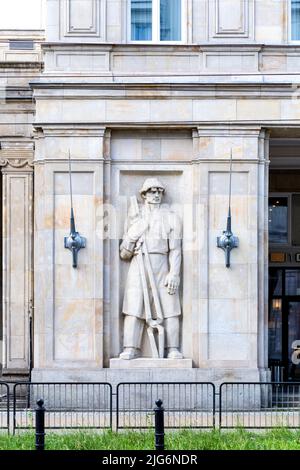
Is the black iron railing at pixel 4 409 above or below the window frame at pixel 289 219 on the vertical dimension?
below

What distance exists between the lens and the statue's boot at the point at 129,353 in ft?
96.1

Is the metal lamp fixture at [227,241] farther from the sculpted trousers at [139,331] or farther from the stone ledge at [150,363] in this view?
the stone ledge at [150,363]

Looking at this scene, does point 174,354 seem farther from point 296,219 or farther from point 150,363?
point 296,219

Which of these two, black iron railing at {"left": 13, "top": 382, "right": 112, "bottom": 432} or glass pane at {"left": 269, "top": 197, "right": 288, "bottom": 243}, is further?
glass pane at {"left": 269, "top": 197, "right": 288, "bottom": 243}

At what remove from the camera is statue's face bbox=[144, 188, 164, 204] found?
96.5 ft

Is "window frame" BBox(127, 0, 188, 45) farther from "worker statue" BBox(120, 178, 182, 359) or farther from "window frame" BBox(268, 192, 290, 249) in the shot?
"window frame" BBox(268, 192, 290, 249)

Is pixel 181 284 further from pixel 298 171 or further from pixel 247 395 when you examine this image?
pixel 298 171

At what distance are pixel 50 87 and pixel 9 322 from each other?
21.3ft

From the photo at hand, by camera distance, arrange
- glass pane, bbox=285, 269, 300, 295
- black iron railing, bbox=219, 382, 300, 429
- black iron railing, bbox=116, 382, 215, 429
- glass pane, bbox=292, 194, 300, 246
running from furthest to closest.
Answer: glass pane, bbox=285, 269, 300, 295
glass pane, bbox=292, 194, 300, 246
black iron railing, bbox=116, 382, 215, 429
black iron railing, bbox=219, 382, 300, 429

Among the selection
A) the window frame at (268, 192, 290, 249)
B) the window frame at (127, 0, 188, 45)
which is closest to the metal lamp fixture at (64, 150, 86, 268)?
the window frame at (127, 0, 188, 45)

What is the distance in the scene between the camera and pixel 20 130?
3300cm

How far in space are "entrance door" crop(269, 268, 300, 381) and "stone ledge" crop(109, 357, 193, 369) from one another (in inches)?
315

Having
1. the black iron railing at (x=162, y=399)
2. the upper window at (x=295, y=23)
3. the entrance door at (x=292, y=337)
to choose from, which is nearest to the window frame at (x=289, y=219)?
the entrance door at (x=292, y=337)

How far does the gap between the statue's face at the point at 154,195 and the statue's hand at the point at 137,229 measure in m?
0.48
